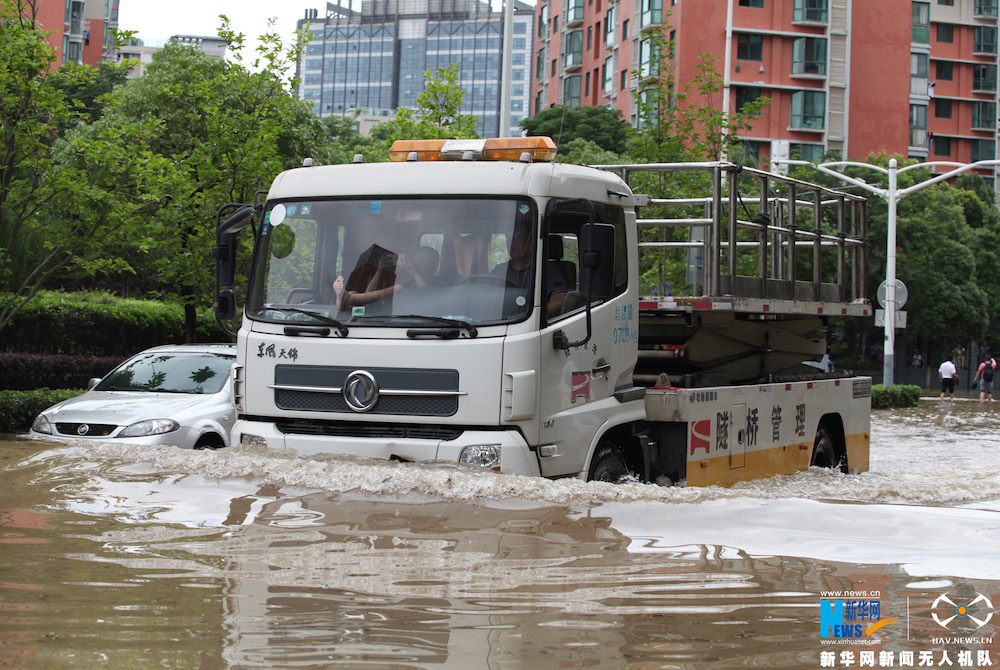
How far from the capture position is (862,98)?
69062mm

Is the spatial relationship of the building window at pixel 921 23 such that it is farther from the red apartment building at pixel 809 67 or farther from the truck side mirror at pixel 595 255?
the truck side mirror at pixel 595 255

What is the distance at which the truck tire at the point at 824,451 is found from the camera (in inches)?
489

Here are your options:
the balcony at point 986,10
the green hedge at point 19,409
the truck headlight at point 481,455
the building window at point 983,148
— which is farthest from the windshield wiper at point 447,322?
the balcony at point 986,10

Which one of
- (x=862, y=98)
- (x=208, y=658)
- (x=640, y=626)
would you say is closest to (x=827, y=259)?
(x=640, y=626)

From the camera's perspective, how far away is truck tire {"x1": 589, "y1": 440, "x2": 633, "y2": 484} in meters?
8.85

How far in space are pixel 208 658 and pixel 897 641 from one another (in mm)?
2608

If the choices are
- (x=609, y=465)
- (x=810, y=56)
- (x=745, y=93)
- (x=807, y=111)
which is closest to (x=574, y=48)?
(x=745, y=93)

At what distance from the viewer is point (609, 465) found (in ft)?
29.8

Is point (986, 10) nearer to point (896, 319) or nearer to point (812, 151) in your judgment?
point (812, 151)

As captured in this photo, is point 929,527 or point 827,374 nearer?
point 929,527

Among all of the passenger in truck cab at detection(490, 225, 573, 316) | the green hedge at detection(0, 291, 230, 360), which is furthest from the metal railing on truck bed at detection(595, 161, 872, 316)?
the green hedge at detection(0, 291, 230, 360)

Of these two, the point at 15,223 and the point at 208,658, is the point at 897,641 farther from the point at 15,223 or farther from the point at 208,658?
the point at 15,223

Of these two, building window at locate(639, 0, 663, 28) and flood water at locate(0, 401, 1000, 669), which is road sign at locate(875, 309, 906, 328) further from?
building window at locate(639, 0, 663, 28)

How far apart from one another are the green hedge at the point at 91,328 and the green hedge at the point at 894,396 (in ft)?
53.9
